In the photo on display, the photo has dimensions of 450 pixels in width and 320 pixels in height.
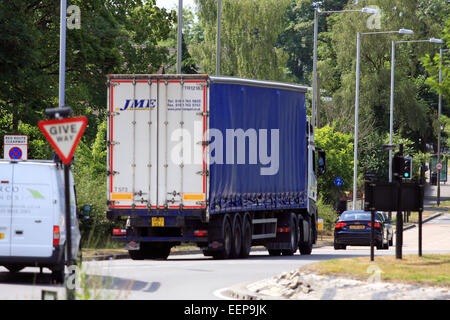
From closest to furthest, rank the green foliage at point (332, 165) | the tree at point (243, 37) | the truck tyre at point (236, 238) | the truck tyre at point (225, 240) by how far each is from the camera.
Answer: the truck tyre at point (225, 240), the truck tyre at point (236, 238), the green foliage at point (332, 165), the tree at point (243, 37)

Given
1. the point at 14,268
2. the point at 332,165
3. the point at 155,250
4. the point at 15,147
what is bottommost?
the point at 155,250

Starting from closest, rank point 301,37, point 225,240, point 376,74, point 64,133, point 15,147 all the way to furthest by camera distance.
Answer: point 64,133
point 225,240
point 15,147
point 376,74
point 301,37

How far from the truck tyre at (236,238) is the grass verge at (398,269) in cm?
561

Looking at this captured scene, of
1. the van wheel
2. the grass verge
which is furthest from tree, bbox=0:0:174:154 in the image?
the grass verge

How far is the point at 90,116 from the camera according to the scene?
37.3 meters

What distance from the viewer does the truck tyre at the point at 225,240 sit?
24109 millimetres

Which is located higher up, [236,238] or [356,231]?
[236,238]

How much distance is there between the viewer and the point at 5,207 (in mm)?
17469

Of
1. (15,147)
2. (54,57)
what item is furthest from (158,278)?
(54,57)

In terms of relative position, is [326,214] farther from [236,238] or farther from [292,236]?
[236,238]

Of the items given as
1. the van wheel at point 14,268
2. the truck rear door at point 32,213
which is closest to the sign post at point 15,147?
the van wheel at point 14,268

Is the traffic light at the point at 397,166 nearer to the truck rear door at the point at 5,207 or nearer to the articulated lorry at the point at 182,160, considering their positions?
the articulated lorry at the point at 182,160

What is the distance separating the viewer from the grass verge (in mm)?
15984

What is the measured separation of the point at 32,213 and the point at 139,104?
6.84 meters
